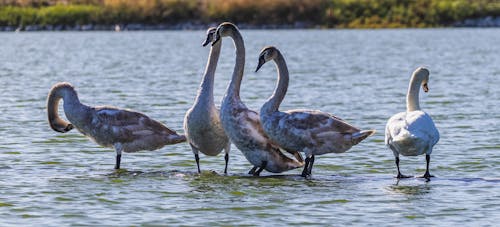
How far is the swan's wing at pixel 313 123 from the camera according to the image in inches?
540

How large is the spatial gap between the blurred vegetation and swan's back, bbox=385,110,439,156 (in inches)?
2717

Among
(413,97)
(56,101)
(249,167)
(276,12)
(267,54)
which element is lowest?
(276,12)

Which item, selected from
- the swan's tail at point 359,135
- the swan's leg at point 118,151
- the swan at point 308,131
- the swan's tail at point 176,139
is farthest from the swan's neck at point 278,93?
the swan's leg at point 118,151

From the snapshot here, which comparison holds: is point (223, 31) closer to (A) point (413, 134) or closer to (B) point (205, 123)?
(B) point (205, 123)

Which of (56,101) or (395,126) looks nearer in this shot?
(395,126)

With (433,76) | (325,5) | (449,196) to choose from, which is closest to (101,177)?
(449,196)

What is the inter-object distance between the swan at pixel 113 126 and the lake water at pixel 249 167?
40cm

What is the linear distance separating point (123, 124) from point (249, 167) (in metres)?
1.84

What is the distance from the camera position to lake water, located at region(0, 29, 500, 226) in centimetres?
1187

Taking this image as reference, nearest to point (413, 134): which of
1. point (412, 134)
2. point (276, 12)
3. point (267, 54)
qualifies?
point (412, 134)

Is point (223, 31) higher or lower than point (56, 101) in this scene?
higher

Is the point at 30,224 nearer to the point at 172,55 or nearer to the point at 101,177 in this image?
the point at 101,177

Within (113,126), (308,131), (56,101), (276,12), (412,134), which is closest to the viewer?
(412,134)

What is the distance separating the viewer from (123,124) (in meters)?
14.5
